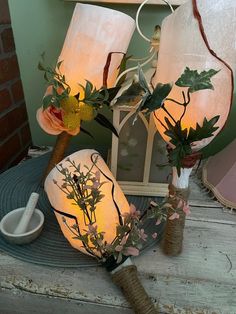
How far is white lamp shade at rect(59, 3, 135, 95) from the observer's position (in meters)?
0.58

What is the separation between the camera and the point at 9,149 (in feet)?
3.04

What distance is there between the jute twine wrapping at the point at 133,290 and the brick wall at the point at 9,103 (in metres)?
0.57

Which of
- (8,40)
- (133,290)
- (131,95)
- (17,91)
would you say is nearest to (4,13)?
(8,40)

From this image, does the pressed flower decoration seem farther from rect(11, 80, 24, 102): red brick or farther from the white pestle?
rect(11, 80, 24, 102): red brick

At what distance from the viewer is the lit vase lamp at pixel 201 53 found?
1.29 ft

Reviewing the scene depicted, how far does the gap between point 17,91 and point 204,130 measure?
71 cm

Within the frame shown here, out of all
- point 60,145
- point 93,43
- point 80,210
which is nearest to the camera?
point 80,210

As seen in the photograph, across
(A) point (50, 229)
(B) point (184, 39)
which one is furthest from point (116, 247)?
(B) point (184, 39)

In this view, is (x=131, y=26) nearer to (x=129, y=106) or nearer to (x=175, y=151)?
(x=129, y=106)

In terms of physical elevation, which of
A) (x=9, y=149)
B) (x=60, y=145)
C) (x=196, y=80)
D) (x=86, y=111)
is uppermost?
(x=196, y=80)

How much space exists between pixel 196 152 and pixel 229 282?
0.78 feet

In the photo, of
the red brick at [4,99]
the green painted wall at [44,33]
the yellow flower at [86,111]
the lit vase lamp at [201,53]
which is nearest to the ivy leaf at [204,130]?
the lit vase lamp at [201,53]

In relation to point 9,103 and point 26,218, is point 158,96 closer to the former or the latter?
point 26,218

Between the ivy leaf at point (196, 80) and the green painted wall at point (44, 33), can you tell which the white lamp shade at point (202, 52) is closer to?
the ivy leaf at point (196, 80)
